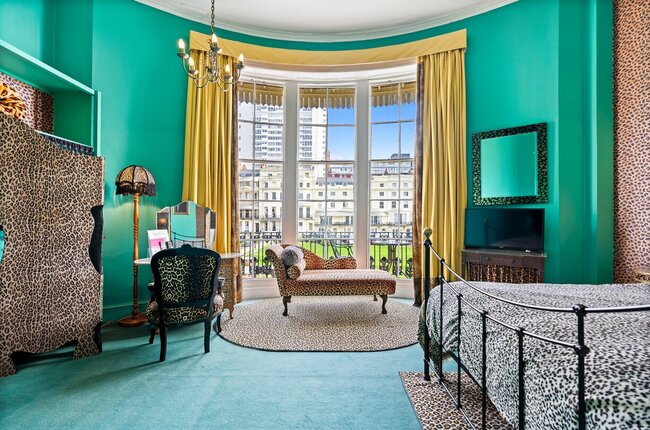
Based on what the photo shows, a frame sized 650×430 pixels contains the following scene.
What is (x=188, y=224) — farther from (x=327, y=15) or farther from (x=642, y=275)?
(x=642, y=275)

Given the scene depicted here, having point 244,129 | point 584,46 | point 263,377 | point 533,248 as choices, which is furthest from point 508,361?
point 244,129

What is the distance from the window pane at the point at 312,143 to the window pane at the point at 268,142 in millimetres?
305

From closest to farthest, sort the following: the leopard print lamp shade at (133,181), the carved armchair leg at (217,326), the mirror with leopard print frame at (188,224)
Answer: the carved armchair leg at (217,326) → the leopard print lamp shade at (133,181) → the mirror with leopard print frame at (188,224)

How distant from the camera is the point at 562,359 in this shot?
1.05 metres

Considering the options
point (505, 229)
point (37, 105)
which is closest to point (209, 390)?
point (37, 105)

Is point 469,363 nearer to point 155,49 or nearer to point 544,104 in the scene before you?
point 544,104

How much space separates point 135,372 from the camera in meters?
2.48

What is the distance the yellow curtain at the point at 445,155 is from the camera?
4.32 meters

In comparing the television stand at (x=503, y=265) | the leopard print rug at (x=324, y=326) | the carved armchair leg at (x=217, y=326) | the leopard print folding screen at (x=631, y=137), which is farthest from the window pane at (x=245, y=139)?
the leopard print folding screen at (x=631, y=137)

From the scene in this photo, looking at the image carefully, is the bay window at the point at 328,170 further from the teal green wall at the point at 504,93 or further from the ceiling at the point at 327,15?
the teal green wall at the point at 504,93

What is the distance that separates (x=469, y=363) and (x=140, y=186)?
3289 mm

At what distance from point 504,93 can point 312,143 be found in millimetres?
2541

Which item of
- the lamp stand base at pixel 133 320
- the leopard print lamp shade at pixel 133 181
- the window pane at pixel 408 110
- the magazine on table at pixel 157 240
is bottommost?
the lamp stand base at pixel 133 320

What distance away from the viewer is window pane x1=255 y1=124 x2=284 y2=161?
5016 millimetres
